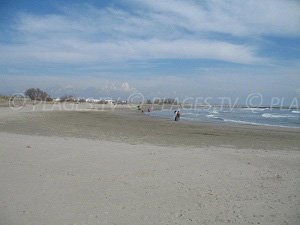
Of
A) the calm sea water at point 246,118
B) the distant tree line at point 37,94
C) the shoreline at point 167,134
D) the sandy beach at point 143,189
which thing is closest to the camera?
the sandy beach at point 143,189

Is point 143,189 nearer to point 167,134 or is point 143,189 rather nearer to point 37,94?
point 167,134

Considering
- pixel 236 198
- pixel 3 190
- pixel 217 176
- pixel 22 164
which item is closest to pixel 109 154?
pixel 22 164

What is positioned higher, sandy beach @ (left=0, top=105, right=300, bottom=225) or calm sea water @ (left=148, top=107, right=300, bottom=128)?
calm sea water @ (left=148, top=107, right=300, bottom=128)

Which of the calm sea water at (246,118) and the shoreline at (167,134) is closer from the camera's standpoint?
the shoreline at (167,134)

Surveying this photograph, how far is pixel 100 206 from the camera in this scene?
5.59m

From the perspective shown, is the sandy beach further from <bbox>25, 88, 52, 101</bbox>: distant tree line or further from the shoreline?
<bbox>25, 88, 52, 101</bbox>: distant tree line

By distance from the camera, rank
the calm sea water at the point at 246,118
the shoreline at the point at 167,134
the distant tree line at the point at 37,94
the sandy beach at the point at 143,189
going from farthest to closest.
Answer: the distant tree line at the point at 37,94 < the calm sea water at the point at 246,118 < the shoreline at the point at 167,134 < the sandy beach at the point at 143,189

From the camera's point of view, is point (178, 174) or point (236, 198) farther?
point (178, 174)

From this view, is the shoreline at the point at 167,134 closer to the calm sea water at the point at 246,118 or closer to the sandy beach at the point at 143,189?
the sandy beach at the point at 143,189

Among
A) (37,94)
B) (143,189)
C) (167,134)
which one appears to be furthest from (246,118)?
(37,94)

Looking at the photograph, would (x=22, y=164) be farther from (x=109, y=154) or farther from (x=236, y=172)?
(x=236, y=172)

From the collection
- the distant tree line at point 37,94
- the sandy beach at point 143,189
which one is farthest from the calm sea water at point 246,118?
the distant tree line at point 37,94

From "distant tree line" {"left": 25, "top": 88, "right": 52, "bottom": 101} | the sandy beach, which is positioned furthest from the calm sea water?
"distant tree line" {"left": 25, "top": 88, "right": 52, "bottom": 101}

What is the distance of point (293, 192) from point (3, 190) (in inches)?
216
